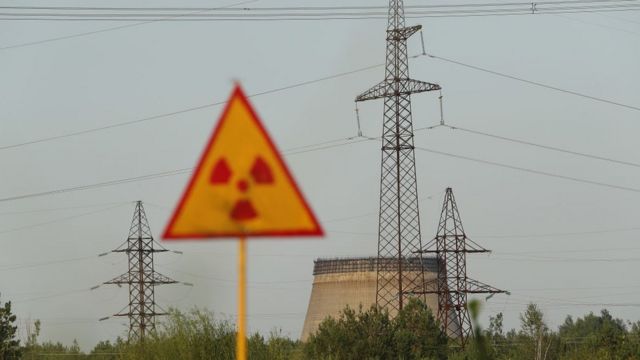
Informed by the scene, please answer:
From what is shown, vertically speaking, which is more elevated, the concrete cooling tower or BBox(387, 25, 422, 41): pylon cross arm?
BBox(387, 25, 422, 41): pylon cross arm

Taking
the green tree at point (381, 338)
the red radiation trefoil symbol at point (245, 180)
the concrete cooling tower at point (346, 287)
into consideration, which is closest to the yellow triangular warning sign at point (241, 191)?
the red radiation trefoil symbol at point (245, 180)

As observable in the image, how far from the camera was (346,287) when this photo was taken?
352 feet

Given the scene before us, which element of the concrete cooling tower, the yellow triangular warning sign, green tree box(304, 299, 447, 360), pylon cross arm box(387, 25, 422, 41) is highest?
pylon cross arm box(387, 25, 422, 41)

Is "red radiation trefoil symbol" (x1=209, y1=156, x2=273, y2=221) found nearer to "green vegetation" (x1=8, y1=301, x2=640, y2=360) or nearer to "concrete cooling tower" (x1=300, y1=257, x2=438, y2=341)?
"green vegetation" (x1=8, y1=301, x2=640, y2=360)

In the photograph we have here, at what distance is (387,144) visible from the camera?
71.5m

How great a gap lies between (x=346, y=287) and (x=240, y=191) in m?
100.0

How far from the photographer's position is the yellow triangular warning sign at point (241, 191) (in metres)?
7.75

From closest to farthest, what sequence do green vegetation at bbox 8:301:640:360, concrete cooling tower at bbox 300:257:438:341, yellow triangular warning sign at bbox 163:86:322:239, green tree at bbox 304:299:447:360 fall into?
yellow triangular warning sign at bbox 163:86:322:239, green vegetation at bbox 8:301:640:360, green tree at bbox 304:299:447:360, concrete cooling tower at bbox 300:257:438:341

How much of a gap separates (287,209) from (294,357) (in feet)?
185

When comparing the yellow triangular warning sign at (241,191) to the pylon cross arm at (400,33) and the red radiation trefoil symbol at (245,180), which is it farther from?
the pylon cross arm at (400,33)

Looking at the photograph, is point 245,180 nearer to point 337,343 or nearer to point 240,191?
point 240,191

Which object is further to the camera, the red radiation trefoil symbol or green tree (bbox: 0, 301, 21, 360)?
green tree (bbox: 0, 301, 21, 360)

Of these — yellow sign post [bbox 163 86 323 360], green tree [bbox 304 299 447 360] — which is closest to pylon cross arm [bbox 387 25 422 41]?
green tree [bbox 304 299 447 360]

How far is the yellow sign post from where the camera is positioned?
775 cm
